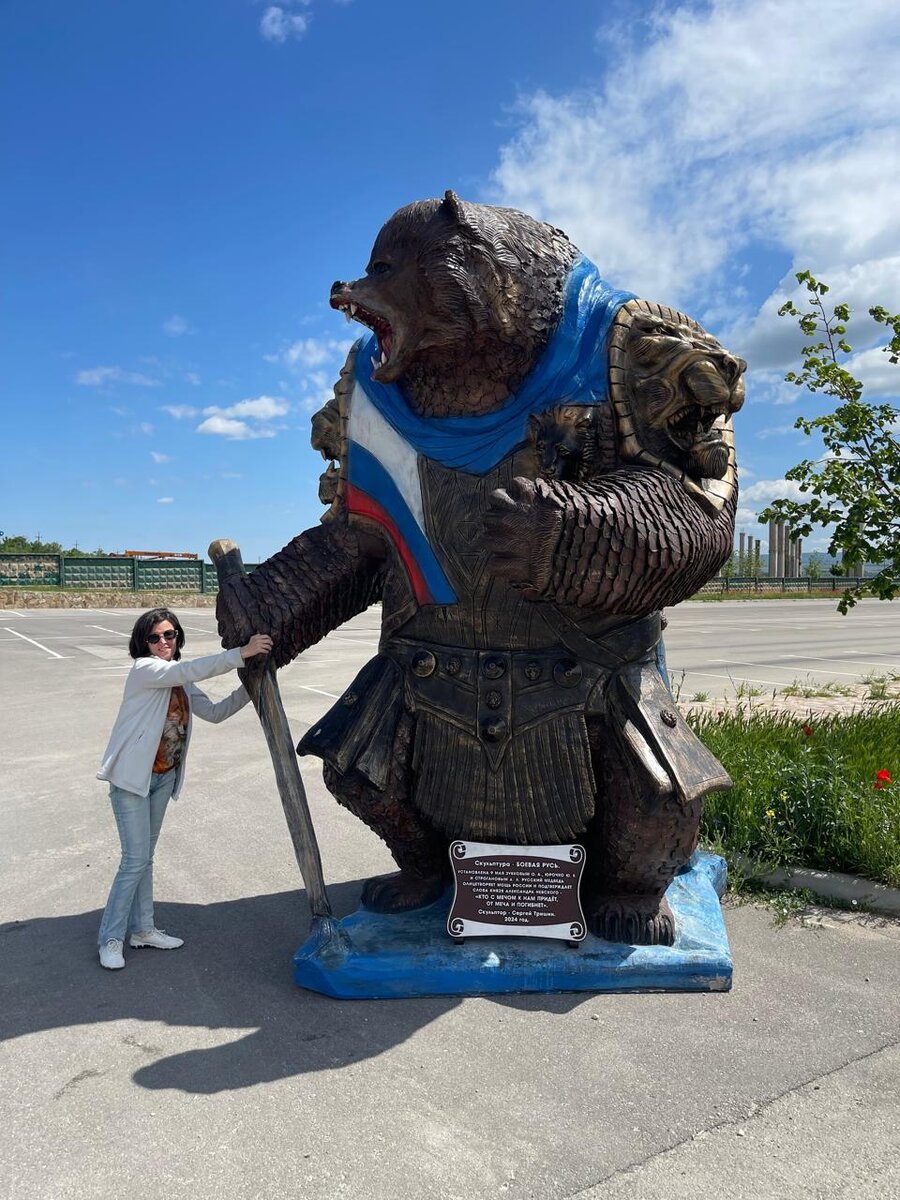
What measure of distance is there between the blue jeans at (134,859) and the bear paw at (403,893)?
0.66m

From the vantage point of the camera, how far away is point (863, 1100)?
1843 mm

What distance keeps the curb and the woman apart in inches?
73.2

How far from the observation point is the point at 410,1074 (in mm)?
1955

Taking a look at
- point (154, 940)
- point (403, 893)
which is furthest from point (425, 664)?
point (154, 940)

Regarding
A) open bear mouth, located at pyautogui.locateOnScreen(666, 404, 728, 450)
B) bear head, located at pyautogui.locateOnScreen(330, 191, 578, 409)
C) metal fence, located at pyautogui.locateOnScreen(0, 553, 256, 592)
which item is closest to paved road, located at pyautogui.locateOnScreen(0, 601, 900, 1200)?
open bear mouth, located at pyautogui.locateOnScreen(666, 404, 728, 450)

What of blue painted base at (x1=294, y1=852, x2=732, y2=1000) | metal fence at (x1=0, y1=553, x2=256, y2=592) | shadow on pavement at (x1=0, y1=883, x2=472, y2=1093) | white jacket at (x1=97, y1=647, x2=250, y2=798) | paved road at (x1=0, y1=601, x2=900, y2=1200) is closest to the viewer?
paved road at (x1=0, y1=601, x2=900, y2=1200)

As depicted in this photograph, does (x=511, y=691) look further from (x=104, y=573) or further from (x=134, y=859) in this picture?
(x=104, y=573)

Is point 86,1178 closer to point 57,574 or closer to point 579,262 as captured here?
point 579,262

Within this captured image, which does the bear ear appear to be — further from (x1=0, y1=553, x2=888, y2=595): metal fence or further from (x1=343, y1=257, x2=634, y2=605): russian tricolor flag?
(x1=0, y1=553, x2=888, y2=595): metal fence

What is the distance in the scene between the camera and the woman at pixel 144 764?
2.65 metres

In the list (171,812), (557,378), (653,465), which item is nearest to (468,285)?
(557,378)

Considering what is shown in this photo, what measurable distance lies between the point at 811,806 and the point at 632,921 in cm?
128

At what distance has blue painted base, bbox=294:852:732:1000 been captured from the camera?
2289 mm

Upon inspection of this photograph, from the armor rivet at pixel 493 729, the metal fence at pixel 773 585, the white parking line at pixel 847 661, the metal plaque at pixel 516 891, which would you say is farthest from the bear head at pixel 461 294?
the metal fence at pixel 773 585
